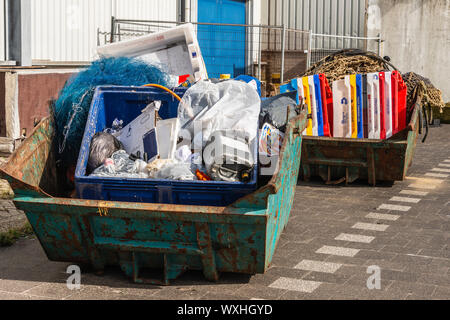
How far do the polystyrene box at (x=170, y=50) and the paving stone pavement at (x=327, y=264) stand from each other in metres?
1.86

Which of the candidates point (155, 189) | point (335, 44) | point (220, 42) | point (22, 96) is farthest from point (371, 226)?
point (335, 44)

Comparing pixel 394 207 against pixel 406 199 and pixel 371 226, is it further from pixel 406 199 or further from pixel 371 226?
pixel 371 226

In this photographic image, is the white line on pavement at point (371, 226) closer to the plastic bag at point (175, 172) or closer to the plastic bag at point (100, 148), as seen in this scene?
the plastic bag at point (175, 172)

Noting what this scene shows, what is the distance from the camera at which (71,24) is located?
31.7ft

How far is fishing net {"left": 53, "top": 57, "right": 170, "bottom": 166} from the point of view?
5.24m

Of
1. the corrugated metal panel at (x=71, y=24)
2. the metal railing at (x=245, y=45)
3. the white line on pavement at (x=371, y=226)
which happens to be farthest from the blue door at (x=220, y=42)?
the white line on pavement at (x=371, y=226)

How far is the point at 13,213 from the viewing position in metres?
6.39

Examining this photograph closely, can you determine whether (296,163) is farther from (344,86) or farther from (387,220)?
(344,86)

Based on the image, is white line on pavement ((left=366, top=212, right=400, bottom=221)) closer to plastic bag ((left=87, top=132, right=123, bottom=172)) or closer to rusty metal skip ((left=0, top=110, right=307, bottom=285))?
rusty metal skip ((left=0, top=110, right=307, bottom=285))

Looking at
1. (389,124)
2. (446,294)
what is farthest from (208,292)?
(389,124)

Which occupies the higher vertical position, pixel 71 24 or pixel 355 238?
pixel 71 24

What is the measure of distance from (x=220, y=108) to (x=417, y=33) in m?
13.3

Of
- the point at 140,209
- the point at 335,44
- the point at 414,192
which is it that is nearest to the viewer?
the point at 140,209

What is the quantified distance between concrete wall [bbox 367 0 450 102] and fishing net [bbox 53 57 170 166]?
12.3 metres
